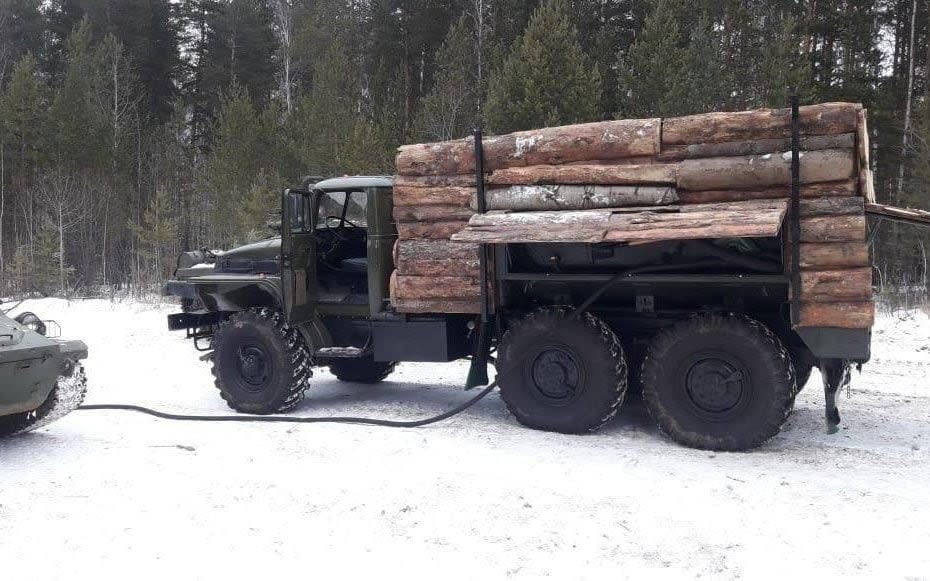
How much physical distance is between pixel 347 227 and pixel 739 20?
19333mm

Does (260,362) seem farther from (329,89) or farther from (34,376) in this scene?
(329,89)

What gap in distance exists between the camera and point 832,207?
18.1 ft

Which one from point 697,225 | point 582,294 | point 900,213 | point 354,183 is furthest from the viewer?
point 354,183

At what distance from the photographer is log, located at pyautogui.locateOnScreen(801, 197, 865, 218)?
215 inches

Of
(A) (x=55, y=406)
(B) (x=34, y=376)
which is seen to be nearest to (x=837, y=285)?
(B) (x=34, y=376)

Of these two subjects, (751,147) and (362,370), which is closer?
(751,147)

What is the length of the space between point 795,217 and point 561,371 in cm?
218

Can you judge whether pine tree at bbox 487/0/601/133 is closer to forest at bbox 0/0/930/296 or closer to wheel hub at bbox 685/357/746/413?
forest at bbox 0/0/930/296

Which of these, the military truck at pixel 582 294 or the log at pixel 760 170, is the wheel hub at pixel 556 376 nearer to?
the military truck at pixel 582 294

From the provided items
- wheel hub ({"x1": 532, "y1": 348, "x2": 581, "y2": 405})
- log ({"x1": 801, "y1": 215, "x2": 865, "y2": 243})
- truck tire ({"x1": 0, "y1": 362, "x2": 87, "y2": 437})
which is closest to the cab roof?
wheel hub ({"x1": 532, "y1": 348, "x2": 581, "y2": 405})

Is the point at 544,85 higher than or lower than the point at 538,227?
higher

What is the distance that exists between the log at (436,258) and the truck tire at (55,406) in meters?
2.84

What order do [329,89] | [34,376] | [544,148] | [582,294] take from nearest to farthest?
[34,376], [544,148], [582,294], [329,89]

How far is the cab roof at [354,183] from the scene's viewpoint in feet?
24.7
